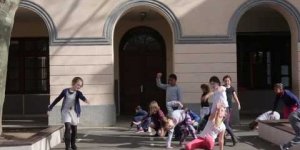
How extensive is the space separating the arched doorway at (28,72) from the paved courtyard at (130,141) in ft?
17.1

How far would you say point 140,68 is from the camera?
18875 mm

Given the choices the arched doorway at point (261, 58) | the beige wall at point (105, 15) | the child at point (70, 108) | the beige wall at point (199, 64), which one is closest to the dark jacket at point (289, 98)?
the beige wall at point (199, 64)

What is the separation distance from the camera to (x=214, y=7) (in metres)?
15.5

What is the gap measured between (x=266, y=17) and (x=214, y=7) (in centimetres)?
475

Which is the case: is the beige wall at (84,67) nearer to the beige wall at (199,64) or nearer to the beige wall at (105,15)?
the beige wall at (105,15)

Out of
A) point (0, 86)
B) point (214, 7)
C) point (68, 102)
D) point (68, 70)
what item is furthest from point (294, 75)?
point (0, 86)

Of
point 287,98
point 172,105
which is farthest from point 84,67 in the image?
point 287,98

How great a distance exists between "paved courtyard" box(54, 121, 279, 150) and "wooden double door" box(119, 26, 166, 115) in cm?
428

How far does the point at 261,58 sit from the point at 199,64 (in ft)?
18.4

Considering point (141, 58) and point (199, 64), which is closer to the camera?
point (199, 64)

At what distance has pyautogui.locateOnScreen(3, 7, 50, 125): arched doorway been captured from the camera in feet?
63.0

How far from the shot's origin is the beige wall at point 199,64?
15461 millimetres

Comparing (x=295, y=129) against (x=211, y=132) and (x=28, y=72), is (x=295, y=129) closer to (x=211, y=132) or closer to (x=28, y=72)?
(x=211, y=132)

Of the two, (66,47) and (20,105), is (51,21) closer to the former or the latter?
(66,47)
